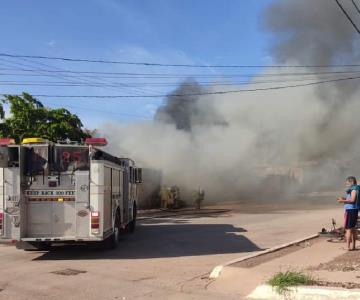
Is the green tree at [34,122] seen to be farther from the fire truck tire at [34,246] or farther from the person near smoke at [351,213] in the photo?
the person near smoke at [351,213]

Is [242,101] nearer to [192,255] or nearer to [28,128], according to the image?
[28,128]

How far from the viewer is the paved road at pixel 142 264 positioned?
7867mm

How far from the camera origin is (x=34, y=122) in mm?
20484

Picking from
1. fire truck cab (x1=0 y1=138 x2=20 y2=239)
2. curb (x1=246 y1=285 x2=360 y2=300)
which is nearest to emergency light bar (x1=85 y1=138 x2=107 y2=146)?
fire truck cab (x1=0 y1=138 x2=20 y2=239)

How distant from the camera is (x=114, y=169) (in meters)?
13.2

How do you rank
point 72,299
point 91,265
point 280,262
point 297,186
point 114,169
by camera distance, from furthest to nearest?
point 297,186 < point 114,169 < point 91,265 < point 280,262 < point 72,299

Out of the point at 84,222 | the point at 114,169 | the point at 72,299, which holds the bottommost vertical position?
the point at 72,299

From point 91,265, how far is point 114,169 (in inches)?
126

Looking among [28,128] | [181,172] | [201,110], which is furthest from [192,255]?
[201,110]

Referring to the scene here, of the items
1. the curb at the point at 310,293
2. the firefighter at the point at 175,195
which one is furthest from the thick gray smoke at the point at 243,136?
the curb at the point at 310,293

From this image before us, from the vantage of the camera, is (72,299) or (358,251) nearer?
(72,299)

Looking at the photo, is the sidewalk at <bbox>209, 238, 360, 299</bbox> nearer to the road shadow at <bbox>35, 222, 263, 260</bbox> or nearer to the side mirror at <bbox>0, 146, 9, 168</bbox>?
the road shadow at <bbox>35, 222, 263, 260</bbox>

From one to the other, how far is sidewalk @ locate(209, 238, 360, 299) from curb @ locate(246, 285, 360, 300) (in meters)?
0.13

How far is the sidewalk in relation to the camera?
7.86 m
